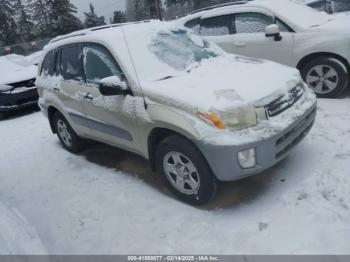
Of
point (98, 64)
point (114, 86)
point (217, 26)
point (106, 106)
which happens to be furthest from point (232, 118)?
point (217, 26)

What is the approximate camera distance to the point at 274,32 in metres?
5.92

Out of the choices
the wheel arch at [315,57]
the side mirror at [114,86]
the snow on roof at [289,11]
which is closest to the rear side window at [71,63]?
the side mirror at [114,86]

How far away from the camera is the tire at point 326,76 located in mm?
5734

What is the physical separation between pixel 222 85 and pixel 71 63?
2.39 metres

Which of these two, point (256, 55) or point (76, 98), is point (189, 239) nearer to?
point (76, 98)

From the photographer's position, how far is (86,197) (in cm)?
438

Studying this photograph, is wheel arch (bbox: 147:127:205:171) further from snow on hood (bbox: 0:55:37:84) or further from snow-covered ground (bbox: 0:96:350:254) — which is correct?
snow on hood (bbox: 0:55:37:84)

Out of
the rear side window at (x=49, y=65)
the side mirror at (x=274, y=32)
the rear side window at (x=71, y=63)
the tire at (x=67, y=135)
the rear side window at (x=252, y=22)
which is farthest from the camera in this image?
the rear side window at (x=252, y=22)

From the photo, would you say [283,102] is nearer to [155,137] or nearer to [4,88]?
[155,137]

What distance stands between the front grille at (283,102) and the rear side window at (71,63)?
2542mm

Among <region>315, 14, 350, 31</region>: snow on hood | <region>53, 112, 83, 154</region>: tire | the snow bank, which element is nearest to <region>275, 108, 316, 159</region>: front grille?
the snow bank

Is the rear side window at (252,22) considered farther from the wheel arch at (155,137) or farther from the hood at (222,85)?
the wheel arch at (155,137)

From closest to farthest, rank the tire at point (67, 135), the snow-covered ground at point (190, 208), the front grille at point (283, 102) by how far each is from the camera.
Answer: the snow-covered ground at point (190, 208), the front grille at point (283, 102), the tire at point (67, 135)

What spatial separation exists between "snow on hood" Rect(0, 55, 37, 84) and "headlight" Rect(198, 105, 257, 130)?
23.7ft
